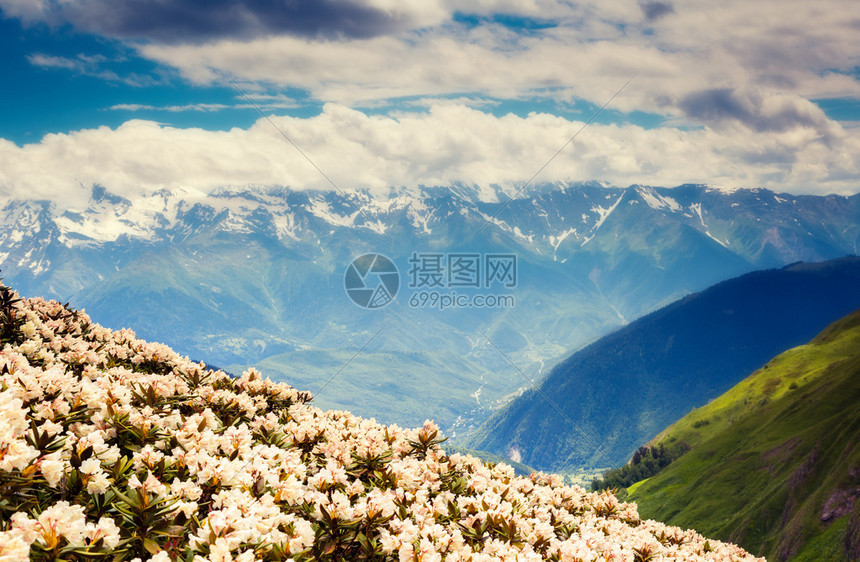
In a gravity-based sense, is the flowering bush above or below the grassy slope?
above

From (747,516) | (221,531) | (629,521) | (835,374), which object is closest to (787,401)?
(835,374)

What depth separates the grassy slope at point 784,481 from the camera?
333 ft

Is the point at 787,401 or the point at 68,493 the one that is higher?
the point at 68,493

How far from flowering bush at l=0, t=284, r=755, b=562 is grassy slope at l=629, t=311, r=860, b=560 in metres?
104

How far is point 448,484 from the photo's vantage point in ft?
35.8

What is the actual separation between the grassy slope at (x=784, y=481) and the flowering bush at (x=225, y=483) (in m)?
104

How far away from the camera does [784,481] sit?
13125 cm

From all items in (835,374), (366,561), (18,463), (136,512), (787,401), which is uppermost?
(18,463)

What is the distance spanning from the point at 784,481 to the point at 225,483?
158m

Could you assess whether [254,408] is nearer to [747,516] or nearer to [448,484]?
[448,484]

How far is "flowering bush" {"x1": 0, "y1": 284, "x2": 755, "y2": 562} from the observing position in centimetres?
600

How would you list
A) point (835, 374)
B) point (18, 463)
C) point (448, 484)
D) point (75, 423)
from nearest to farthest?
point (18, 463) → point (75, 423) → point (448, 484) → point (835, 374)

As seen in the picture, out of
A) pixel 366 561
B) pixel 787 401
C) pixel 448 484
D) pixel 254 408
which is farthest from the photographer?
pixel 787 401

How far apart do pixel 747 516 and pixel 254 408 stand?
14874cm
